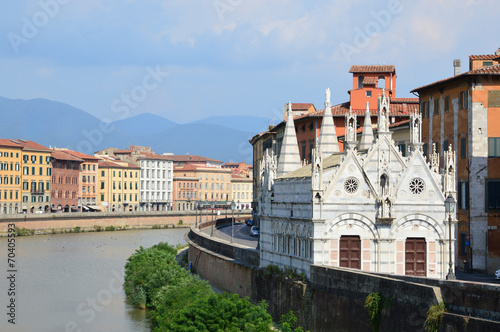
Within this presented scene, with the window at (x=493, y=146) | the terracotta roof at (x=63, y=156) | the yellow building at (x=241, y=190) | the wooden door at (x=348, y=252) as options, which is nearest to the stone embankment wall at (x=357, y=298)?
the wooden door at (x=348, y=252)

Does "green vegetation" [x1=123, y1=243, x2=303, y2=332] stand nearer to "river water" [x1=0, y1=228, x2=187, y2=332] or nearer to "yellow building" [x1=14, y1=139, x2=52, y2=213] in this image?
"river water" [x1=0, y1=228, x2=187, y2=332]

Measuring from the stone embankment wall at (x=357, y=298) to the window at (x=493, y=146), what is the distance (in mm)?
11732

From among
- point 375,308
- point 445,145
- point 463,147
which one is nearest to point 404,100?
point 445,145

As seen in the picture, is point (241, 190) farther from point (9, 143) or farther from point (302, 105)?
point (302, 105)

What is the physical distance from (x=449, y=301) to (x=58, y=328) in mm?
24767

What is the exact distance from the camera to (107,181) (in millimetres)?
152875

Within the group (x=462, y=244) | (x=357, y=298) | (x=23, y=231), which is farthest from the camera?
(x=23, y=231)

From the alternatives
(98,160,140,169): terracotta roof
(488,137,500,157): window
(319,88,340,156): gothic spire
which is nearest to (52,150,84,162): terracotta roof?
(98,160,140,169): terracotta roof

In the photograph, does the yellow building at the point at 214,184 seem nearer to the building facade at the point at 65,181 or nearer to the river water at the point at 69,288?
the building facade at the point at 65,181

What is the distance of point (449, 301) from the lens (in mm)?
22828

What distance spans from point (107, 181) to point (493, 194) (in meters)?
115

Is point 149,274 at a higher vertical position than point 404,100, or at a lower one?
lower

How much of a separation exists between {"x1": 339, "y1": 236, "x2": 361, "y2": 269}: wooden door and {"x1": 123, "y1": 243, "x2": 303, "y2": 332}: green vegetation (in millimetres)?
2728

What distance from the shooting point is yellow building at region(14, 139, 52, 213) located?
127m
